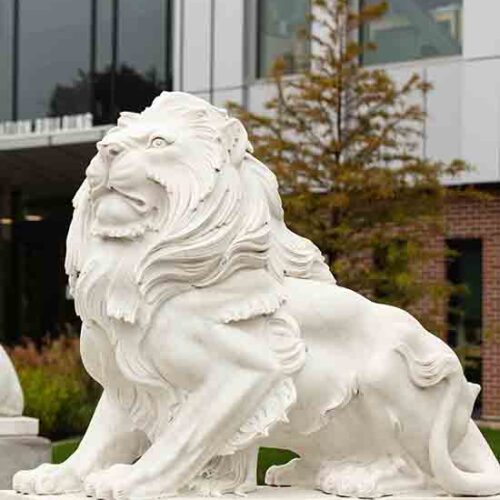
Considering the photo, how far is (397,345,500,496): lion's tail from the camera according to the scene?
15.7 ft

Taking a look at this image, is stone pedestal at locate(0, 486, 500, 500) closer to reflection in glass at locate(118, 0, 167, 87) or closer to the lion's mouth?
the lion's mouth

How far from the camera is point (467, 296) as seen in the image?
1973 centimetres

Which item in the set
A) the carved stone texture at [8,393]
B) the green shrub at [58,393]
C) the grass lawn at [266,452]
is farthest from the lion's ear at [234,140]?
the green shrub at [58,393]

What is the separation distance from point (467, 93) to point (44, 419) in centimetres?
759

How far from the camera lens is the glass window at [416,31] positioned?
19266 mm

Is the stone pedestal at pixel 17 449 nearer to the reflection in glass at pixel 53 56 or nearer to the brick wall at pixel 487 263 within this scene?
the brick wall at pixel 487 263

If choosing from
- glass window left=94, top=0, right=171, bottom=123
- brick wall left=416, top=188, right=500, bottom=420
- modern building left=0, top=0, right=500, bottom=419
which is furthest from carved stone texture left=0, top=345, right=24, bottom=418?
glass window left=94, top=0, right=171, bottom=123

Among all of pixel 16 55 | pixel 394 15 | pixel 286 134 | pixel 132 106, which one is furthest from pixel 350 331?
pixel 16 55

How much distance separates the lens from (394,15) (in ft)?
64.7

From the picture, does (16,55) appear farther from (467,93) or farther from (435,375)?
(435,375)

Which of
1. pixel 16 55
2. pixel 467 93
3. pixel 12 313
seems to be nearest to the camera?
pixel 467 93

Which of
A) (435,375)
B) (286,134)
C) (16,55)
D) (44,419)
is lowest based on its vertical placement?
(44,419)

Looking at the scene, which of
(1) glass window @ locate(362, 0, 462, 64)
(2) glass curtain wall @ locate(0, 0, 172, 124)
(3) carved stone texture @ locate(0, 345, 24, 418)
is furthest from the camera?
(2) glass curtain wall @ locate(0, 0, 172, 124)

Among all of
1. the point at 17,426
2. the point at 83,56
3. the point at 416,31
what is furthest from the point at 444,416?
the point at 83,56
